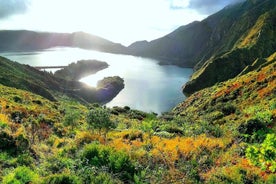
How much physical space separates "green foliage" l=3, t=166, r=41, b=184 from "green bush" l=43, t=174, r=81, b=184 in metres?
0.49

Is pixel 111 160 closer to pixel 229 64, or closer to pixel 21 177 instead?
pixel 21 177

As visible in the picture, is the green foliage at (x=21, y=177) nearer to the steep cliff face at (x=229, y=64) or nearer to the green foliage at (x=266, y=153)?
the green foliage at (x=266, y=153)

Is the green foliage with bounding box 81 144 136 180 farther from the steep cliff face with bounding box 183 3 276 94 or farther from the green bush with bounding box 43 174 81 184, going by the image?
the steep cliff face with bounding box 183 3 276 94

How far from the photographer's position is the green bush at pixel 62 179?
39.2ft

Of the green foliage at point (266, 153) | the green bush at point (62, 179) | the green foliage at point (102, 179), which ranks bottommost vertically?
the green foliage at point (102, 179)

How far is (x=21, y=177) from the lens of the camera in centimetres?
1263

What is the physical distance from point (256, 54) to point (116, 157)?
164286 millimetres

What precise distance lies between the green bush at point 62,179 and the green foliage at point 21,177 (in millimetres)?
494

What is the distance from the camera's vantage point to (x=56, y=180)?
1198cm

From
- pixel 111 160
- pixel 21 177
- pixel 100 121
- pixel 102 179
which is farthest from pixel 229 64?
pixel 21 177

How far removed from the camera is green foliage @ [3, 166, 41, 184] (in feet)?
39.6

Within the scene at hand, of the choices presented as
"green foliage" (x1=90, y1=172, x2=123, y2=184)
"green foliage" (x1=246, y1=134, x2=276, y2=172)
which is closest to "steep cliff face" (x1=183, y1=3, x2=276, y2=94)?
"green foliage" (x1=90, y1=172, x2=123, y2=184)

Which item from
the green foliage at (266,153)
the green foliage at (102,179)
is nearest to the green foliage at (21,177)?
the green foliage at (102,179)

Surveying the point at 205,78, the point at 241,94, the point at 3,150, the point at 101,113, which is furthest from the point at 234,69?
the point at 3,150
